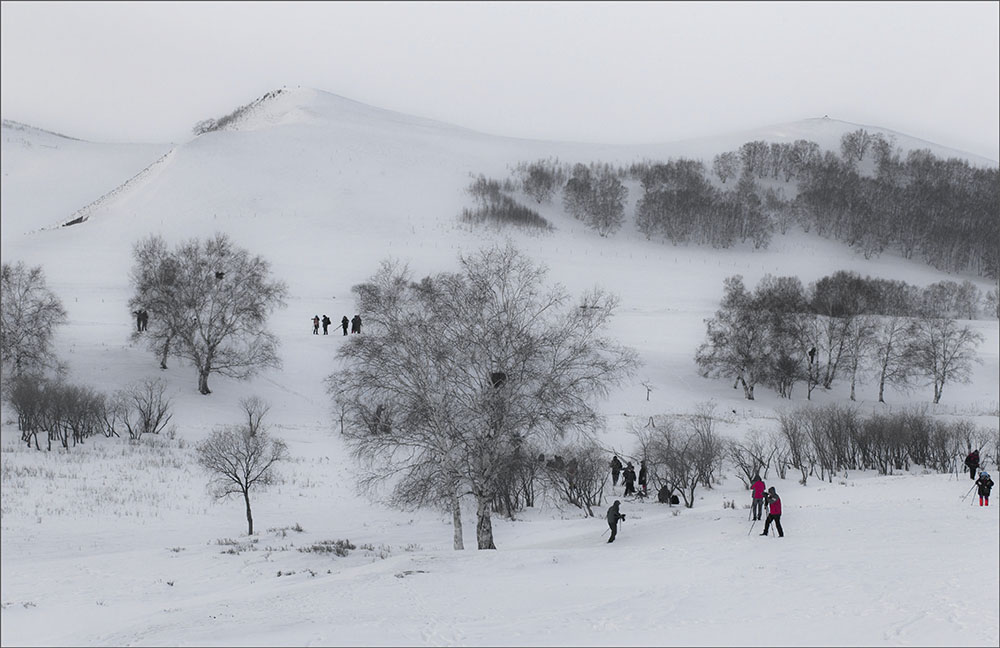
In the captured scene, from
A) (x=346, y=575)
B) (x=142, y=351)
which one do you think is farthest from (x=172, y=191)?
(x=346, y=575)

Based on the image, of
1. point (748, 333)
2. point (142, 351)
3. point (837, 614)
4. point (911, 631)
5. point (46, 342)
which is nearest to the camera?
point (911, 631)

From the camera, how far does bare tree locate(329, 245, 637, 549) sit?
61.6ft

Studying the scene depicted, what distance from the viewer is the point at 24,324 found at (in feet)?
120

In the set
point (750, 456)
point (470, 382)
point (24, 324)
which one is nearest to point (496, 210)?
point (24, 324)

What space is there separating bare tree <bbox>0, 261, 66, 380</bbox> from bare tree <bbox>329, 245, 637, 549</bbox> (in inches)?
1026

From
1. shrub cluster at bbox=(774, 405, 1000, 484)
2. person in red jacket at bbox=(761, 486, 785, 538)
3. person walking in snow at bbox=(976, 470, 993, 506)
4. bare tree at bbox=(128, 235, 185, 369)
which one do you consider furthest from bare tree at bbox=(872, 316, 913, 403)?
bare tree at bbox=(128, 235, 185, 369)

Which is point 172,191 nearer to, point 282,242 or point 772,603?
point 282,242

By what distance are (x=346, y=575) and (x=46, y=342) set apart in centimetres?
3075

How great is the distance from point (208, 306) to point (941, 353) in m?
55.0

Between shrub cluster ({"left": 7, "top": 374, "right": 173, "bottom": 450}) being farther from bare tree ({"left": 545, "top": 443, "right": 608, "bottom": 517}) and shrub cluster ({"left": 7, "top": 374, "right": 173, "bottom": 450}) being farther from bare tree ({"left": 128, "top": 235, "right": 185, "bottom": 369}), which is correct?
bare tree ({"left": 545, "top": 443, "right": 608, "bottom": 517})

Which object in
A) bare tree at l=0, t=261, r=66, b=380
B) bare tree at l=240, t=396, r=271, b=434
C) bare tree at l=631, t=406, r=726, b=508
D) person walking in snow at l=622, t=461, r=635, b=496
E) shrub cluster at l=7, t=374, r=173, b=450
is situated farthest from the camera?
bare tree at l=0, t=261, r=66, b=380

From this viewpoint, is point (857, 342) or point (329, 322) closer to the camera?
point (329, 322)

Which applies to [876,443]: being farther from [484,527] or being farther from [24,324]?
[24,324]

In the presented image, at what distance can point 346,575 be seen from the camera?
15.9 metres
